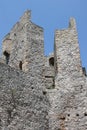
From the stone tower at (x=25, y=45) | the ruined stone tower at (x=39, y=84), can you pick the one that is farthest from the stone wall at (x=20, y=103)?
the stone tower at (x=25, y=45)

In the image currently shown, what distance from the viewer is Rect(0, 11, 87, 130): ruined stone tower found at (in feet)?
49.7

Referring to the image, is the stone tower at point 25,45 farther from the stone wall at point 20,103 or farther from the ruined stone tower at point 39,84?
the stone wall at point 20,103

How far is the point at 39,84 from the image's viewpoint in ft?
54.9

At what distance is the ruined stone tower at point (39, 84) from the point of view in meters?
15.1

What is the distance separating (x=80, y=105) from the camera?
16.0 metres

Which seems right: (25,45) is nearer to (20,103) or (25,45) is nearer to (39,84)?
(39,84)

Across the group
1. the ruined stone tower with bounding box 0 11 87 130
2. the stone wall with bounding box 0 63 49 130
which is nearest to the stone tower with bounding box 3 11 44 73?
the ruined stone tower with bounding box 0 11 87 130

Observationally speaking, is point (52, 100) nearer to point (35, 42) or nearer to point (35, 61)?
point (35, 61)

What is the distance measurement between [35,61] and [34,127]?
3.78 metres

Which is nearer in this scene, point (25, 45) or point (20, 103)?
point (20, 103)

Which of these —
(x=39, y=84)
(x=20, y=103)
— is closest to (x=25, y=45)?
(x=39, y=84)

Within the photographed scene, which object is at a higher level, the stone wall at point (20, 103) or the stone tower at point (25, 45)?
the stone tower at point (25, 45)

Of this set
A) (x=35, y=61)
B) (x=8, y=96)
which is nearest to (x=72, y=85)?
(x=35, y=61)

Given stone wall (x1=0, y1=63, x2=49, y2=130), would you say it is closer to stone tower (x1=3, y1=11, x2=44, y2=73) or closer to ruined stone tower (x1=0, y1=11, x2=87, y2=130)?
ruined stone tower (x1=0, y1=11, x2=87, y2=130)
